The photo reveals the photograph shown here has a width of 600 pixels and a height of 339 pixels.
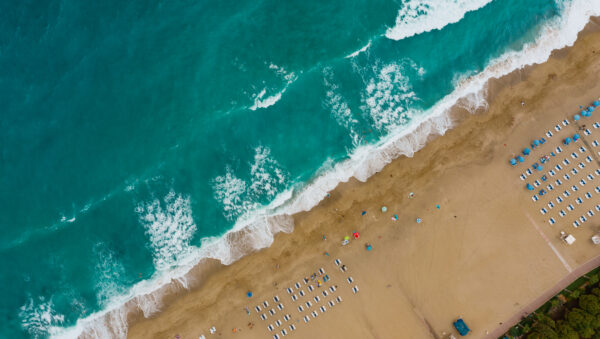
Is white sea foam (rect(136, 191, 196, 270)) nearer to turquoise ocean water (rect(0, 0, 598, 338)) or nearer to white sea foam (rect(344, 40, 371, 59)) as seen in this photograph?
turquoise ocean water (rect(0, 0, 598, 338))

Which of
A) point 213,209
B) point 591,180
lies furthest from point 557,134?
point 213,209

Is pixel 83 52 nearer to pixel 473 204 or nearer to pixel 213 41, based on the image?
pixel 213 41

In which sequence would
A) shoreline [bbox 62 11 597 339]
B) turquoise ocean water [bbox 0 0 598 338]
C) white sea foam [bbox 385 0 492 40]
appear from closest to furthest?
shoreline [bbox 62 11 597 339] → turquoise ocean water [bbox 0 0 598 338] → white sea foam [bbox 385 0 492 40]

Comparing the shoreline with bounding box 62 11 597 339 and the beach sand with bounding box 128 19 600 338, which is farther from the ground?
the shoreline with bounding box 62 11 597 339

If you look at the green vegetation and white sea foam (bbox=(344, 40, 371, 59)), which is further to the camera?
white sea foam (bbox=(344, 40, 371, 59))

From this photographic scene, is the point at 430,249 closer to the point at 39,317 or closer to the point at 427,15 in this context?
→ the point at 427,15

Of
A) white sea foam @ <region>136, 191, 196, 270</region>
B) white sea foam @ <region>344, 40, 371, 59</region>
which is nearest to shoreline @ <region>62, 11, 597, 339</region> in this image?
white sea foam @ <region>136, 191, 196, 270</region>
